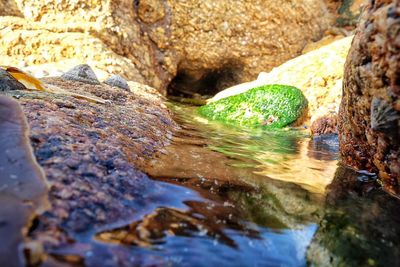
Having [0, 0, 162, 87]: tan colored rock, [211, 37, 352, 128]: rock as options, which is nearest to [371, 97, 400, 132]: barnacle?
[211, 37, 352, 128]: rock

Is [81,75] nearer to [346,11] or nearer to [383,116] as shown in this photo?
[383,116]

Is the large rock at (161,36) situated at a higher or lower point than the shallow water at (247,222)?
higher

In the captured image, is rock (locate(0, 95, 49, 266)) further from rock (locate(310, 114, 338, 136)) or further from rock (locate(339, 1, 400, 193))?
rock (locate(310, 114, 338, 136))

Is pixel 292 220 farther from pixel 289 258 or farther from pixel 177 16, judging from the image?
pixel 177 16

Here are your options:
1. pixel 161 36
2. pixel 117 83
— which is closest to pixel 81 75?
pixel 117 83

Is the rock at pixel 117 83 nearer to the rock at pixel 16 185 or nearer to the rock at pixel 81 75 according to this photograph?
the rock at pixel 81 75

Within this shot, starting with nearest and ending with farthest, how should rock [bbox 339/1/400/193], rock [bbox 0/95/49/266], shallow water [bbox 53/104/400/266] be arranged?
rock [bbox 0/95/49/266] → shallow water [bbox 53/104/400/266] → rock [bbox 339/1/400/193]

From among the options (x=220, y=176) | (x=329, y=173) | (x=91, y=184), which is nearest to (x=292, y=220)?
(x=220, y=176)

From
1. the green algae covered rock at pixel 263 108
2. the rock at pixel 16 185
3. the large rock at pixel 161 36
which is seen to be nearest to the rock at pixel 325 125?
the green algae covered rock at pixel 263 108
